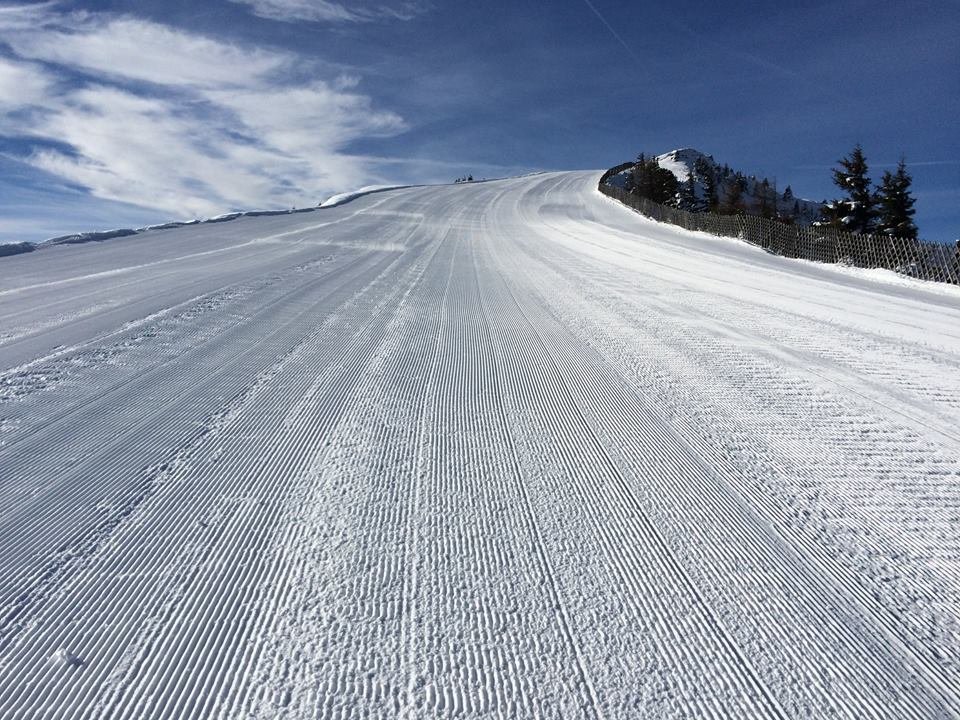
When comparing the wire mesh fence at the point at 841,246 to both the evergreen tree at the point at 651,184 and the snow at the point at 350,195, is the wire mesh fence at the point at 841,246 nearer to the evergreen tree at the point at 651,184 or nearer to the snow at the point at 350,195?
the snow at the point at 350,195

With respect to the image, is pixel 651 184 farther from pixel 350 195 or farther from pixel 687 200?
pixel 350 195

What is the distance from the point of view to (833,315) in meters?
7.98

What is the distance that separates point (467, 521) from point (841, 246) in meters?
18.2

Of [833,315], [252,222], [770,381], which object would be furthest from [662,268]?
[252,222]

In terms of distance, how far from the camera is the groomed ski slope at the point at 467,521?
180 cm

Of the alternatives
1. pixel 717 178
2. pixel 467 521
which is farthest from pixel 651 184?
pixel 717 178

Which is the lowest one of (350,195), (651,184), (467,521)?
(467,521)

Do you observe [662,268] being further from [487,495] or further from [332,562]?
[332,562]

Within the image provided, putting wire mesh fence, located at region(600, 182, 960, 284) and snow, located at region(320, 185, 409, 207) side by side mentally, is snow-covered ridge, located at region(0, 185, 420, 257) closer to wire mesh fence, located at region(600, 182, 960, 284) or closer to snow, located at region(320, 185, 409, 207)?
snow, located at region(320, 185, 409, 207)

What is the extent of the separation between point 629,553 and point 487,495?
0.76 m

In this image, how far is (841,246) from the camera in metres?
16.8

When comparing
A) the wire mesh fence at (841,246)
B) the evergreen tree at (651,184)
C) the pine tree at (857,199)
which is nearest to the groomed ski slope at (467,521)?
the wire mesh fence at (841,246)

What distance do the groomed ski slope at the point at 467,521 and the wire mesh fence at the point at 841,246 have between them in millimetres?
8826

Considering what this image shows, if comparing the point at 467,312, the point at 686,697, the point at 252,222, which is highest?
the point at 252,222
